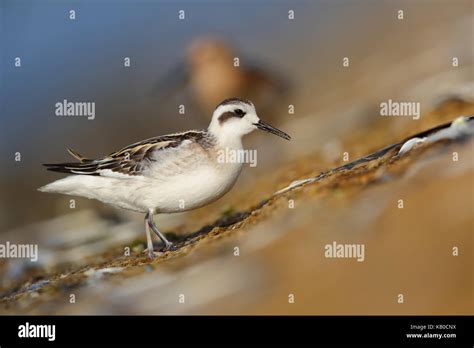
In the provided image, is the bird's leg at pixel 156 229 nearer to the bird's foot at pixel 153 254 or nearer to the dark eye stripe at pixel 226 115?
the bird's foot at pixel 153 254

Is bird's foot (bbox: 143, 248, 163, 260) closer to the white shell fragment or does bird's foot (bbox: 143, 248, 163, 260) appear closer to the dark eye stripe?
the dark eye stripe

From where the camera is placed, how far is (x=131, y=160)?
30.7 feet

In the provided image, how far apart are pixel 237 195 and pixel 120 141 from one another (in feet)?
11.6

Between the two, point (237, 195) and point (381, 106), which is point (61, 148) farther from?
point (381, 106)

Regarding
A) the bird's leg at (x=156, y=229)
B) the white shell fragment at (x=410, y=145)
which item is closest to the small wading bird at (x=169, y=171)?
the bird's leg at (x=156, y=229)

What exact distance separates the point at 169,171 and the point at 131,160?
2.04ft

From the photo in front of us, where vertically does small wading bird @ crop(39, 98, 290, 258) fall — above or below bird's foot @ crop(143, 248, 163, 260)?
above

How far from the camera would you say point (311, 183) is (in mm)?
9742

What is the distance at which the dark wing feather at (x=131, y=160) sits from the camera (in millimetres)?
9266

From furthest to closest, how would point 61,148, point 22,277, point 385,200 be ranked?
point 61,148
point 22,277
point 385,200

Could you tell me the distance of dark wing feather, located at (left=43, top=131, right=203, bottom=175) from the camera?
9.27m

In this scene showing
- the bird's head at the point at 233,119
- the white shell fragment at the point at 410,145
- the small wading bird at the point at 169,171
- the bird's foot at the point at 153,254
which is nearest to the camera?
the small wading bird at the point at 169,171

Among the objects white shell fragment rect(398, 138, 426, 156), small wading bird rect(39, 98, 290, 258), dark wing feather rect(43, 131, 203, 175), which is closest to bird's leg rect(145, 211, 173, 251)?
small wading bird rect(39, 98, 290, 258)

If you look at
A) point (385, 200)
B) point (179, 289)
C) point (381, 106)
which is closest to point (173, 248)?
point (179, 289)
